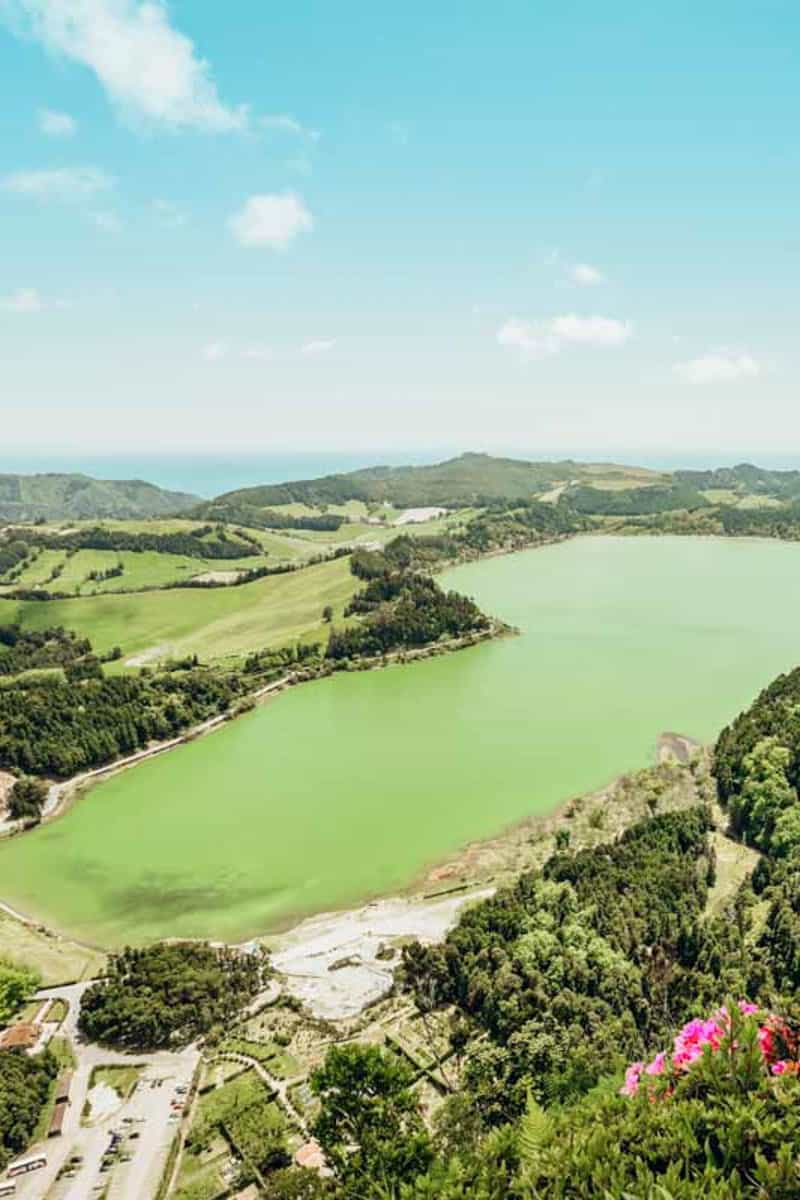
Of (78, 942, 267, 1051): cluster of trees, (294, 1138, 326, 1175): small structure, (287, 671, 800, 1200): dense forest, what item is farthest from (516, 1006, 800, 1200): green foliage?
(78, 942, 267, 1051): cluster of trees

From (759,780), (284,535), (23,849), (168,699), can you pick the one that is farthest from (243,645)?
(284,535)

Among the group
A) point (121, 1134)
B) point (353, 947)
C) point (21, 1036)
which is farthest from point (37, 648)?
point (121, 1134)

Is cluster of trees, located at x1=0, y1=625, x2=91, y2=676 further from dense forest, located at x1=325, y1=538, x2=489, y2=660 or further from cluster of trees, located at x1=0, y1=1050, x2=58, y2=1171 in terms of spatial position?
cluster of trees, located at x1=0, y1=1050, x2=58, y2=1171

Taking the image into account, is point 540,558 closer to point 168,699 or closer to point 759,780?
point 168,699

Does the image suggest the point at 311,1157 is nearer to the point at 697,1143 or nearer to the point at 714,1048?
the point at 697,1143

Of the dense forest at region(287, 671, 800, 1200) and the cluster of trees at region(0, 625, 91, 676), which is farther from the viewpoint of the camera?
the cluster of trees at region(0, 625, 91, 676)
